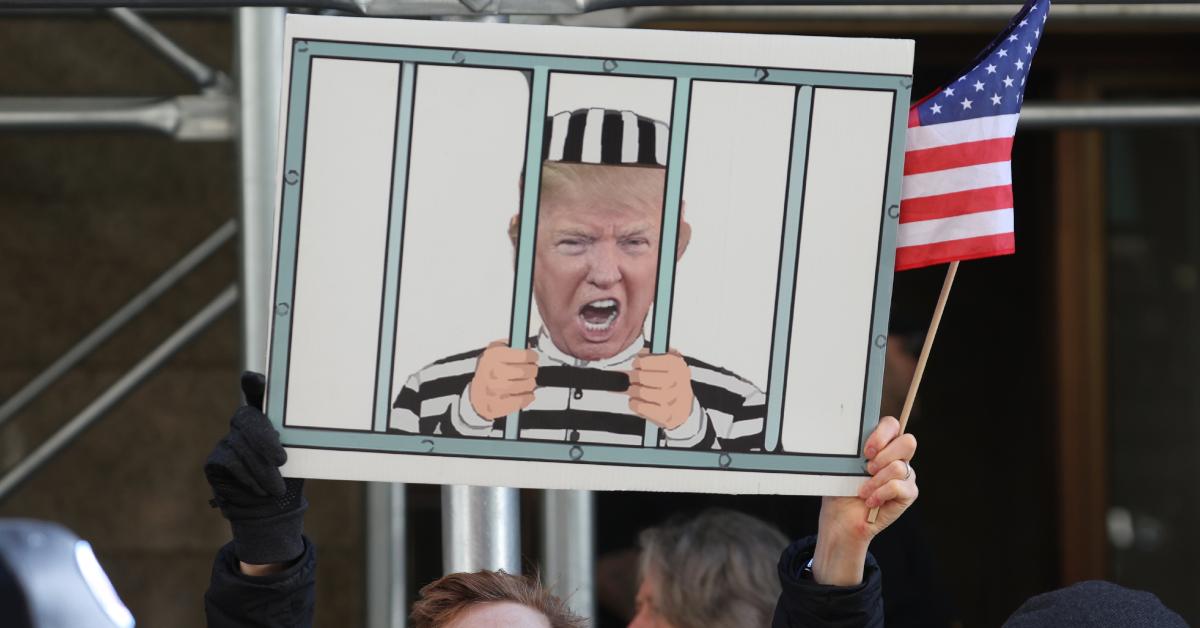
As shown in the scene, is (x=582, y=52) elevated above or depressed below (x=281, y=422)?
above

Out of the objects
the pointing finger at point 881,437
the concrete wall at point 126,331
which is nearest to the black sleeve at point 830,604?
the pointing finger at point 881,437

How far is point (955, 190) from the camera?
5.18 feet

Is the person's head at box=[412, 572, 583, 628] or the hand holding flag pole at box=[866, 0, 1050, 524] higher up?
the hand holding flag pole at box=[866, 0, 1050, 524]

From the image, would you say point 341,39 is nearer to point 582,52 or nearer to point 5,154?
point 582,52

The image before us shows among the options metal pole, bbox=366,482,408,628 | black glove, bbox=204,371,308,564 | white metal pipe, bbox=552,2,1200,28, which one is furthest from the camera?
metal pole, bbox=366,482,408,628

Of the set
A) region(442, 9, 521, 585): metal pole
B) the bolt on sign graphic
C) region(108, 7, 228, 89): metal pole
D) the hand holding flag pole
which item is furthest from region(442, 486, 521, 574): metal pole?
region(108, 7, 228, 89): metal pole

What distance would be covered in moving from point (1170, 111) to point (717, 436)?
1286 mm

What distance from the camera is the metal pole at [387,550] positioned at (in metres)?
2.52

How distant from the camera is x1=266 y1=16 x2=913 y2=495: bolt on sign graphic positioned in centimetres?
154

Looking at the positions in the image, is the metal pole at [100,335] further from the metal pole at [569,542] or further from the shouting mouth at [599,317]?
the shouting mouth at [599,317]

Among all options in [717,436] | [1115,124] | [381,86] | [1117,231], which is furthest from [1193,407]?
[381,86]

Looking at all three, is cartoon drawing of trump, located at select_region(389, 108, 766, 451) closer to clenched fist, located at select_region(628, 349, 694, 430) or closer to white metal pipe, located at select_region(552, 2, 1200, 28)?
clenched fist, located at select_region(628, 349, 694, 430)

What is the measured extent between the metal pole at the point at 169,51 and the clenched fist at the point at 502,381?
4.25ft

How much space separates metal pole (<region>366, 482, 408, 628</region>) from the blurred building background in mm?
1128
